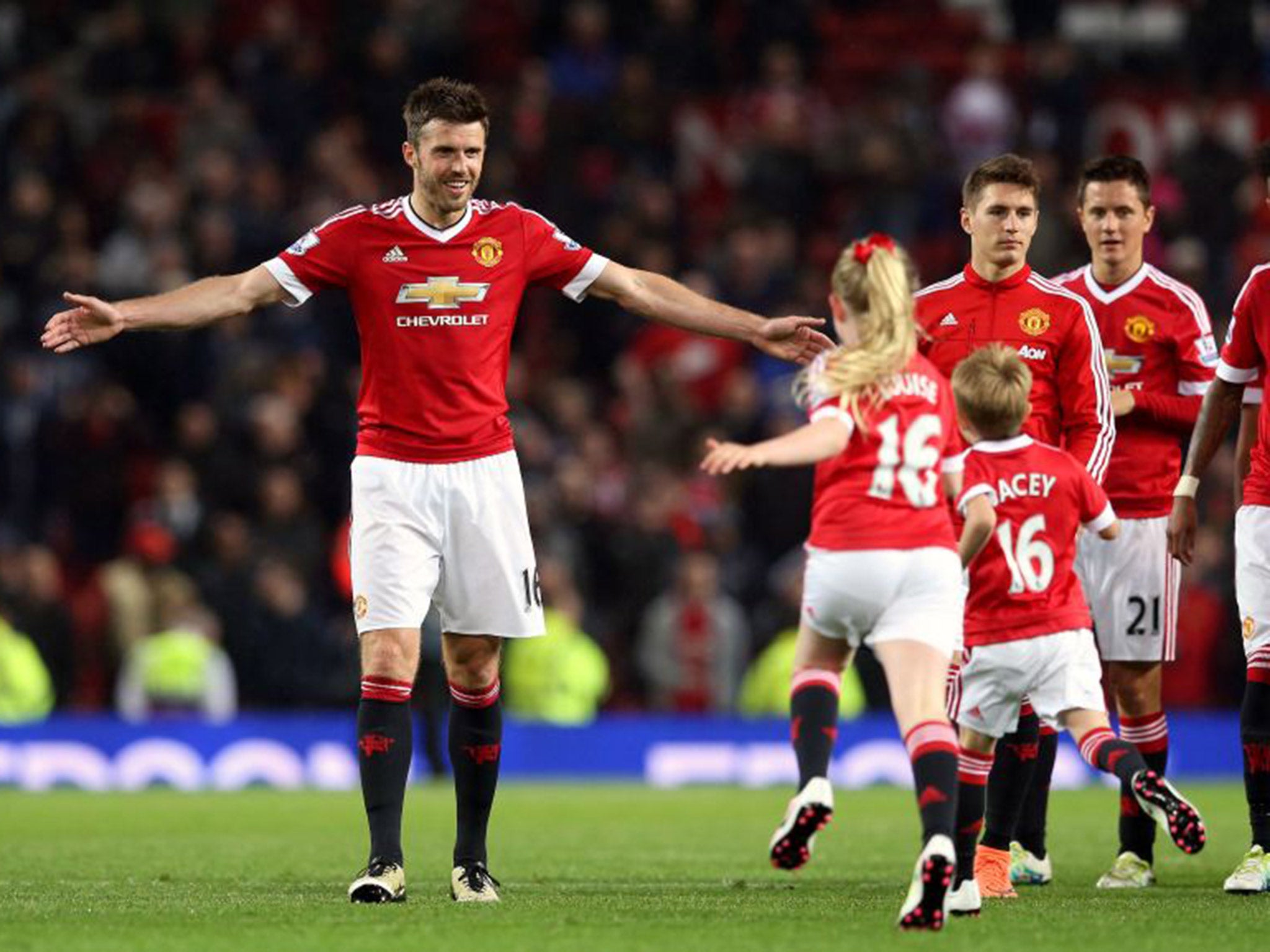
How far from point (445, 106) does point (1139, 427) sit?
3387 mm

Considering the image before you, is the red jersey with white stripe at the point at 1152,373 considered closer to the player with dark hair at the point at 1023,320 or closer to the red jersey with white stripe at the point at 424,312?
the player with dark hair at the point at 1023,320

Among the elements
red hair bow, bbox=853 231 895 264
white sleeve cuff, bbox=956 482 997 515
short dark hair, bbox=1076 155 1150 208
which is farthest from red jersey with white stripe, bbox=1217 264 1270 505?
red hair bow, bbox=853 231 895 264

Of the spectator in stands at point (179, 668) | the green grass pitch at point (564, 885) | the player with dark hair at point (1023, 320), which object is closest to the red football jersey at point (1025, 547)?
the player with dark hair at point (1023, 320)

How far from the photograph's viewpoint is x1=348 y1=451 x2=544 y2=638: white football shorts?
8.20m

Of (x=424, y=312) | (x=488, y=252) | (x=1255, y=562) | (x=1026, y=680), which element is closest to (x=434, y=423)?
(x=424, y=312)

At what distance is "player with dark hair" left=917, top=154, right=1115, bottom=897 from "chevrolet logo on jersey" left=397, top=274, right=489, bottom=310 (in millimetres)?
1871

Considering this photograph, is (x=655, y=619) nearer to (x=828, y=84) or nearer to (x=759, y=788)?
(x=759, y=788)

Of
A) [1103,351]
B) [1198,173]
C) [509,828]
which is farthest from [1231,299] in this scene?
[1103,351]

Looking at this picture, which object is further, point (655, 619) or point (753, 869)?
point (655, 619)

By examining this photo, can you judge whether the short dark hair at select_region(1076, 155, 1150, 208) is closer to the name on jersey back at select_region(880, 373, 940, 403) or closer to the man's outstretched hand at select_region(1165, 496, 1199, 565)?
the man's outstretched hand at select_region(1165, 496, 1199, 565)

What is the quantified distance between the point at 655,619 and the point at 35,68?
312 inches

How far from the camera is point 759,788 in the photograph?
17078 millimetres

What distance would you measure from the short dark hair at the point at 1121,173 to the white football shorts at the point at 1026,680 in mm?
2393

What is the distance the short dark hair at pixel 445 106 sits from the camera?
8234 mm
